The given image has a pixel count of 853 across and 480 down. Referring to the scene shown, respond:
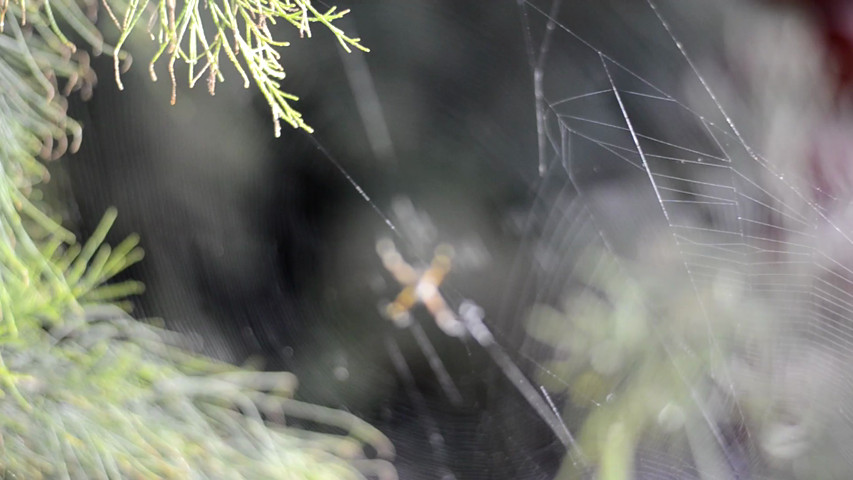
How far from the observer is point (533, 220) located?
3.03 ft

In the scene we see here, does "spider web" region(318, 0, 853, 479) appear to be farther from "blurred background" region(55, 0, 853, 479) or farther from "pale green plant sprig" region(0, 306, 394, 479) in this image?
"pale green plant sprig" region(0, 306, 394, 479)

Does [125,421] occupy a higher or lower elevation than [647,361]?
lower

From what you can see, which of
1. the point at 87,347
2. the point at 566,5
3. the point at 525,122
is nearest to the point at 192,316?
the point at 87,347

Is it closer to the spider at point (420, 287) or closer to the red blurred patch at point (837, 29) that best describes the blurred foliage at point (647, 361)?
the spider at point (420, 287)

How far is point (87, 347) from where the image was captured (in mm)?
556

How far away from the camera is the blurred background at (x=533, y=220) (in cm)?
77

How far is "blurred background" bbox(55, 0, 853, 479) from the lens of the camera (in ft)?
2.53

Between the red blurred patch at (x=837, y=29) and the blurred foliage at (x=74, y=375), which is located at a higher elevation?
the red blurred patch at (x=837, y=29)

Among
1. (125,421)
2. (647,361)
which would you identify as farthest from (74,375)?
(647,361)

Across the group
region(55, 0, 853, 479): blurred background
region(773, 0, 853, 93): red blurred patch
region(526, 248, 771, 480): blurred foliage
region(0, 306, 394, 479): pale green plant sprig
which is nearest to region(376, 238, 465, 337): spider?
region(55, 0, 853, 479): blurred background

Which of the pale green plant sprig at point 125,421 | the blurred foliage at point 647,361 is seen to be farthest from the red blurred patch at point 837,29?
the pale green plant sprig at point 125,421

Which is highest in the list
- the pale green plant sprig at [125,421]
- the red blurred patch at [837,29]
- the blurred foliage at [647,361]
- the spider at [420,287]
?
the red blurred patch at [837,29]

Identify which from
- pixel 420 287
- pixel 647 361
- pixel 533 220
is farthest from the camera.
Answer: pixel 420 287

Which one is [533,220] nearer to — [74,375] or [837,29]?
[837,29]
